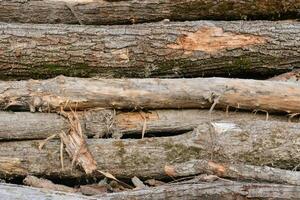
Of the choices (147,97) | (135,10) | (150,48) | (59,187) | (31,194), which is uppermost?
(135,10)

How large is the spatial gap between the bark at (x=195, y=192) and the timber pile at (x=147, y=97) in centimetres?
1

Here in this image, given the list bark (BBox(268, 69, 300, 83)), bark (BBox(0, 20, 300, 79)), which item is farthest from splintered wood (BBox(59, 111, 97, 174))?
bark (BBox(268, 69, 300, 83))

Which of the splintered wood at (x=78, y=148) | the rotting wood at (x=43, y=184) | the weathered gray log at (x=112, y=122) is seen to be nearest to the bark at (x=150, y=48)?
the weathered gray log at (x=112, y=122)

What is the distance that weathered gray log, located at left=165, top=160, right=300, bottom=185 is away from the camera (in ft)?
11.6

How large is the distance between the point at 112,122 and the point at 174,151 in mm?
510

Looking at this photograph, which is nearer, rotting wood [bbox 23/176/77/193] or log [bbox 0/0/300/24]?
rotting wood [bbox 23/176/77/193]

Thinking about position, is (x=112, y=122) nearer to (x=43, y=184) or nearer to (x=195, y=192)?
(x=43, y=184)

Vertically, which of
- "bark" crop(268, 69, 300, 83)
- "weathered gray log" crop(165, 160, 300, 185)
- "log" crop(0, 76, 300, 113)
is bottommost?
"weathered gray log" crop(165, 160, 300, 185)

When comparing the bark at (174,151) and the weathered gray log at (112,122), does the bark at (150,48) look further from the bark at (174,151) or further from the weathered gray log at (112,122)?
the bark at (174,151)

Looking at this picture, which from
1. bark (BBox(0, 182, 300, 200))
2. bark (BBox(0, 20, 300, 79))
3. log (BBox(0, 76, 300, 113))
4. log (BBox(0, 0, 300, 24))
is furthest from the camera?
log (BBox(0, 0, 300, 24))

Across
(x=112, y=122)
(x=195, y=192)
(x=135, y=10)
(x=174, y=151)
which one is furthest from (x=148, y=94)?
(x=195, y=192)

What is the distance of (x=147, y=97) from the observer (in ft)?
13.2

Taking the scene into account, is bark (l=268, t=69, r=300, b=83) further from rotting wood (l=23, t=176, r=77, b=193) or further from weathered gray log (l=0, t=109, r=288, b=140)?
rotting wood (l=23, t=176, r=77, b=193)

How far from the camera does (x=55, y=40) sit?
421cm
